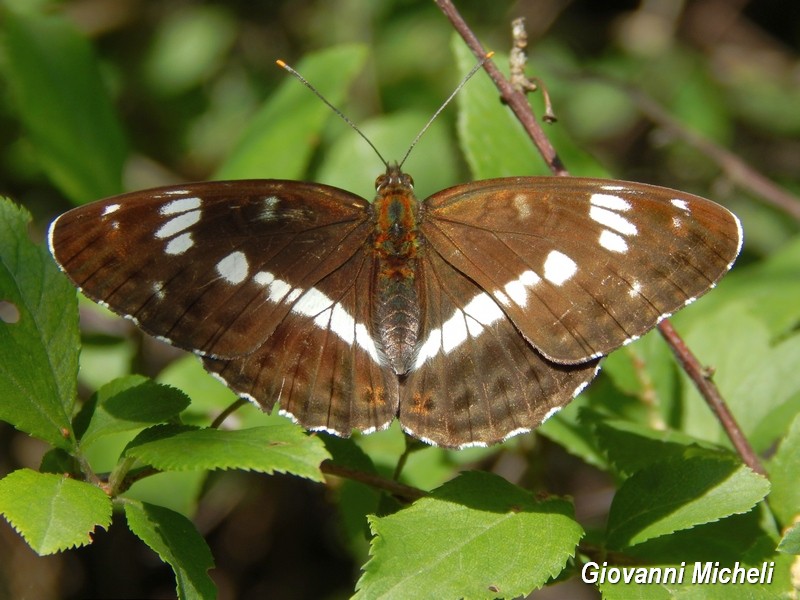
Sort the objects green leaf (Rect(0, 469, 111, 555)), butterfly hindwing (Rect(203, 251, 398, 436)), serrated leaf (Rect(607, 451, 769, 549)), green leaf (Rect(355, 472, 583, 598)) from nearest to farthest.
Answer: green leaf (Rect(0, 469, 111, 555)), green leaf (Rect(355, 472, 583, 598)), serrated leaf (Rect(607, 451, 769, 549)), butterfly hindwing (Rect(203, 251, 398, 436))

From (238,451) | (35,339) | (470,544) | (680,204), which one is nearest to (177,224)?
(35,339)

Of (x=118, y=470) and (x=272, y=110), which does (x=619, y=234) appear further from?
(x=272, y=110)

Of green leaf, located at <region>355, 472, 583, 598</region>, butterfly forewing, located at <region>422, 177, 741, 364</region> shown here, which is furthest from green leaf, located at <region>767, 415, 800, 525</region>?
green leaf, located at <region>355, 472, 583, 598</region>

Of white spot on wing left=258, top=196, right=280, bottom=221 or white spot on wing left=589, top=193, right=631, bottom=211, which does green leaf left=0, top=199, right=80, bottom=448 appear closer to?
white spot on wing left=258, top=196, right=280, bottom=221

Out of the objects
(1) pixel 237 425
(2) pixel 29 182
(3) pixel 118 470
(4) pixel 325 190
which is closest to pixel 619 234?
(4) pixel 325 190

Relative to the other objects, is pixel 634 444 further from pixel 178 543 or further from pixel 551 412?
pixel 178 543

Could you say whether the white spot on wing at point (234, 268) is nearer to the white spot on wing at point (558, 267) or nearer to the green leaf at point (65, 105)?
the white spot on wing at point (558, 267)

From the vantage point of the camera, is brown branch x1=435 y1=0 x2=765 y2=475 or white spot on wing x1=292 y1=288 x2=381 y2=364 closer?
brown branch x1=435 y1=0 x2=765 y2=475
